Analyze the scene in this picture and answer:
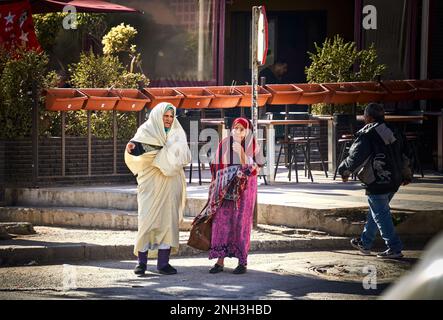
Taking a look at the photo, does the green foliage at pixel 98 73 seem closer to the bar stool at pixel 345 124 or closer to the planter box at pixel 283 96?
the planter box at pixel 283 96

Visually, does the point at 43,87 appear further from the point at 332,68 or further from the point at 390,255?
the point at 390,255

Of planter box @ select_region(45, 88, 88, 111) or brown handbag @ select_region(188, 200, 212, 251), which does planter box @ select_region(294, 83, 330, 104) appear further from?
brown handbag @ select_region(188, 200, 212, 251)

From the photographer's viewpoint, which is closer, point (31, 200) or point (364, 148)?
point (364, 148)

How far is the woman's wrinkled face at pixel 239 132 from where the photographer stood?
33.6ft

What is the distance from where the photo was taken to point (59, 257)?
440 inches

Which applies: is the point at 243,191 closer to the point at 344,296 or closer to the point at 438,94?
Answer: the point at 344,296

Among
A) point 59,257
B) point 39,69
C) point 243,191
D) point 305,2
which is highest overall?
point 305,2

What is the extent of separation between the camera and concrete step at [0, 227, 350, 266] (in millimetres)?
11047

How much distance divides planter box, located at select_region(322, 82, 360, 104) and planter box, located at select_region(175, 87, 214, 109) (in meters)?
1.88

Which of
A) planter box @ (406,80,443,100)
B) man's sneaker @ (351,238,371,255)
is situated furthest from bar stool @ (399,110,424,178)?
man's sneaker @ (351,238,371,255)

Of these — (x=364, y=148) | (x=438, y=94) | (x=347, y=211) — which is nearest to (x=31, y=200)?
(x=347, y=211)

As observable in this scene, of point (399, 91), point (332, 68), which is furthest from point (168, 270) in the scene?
point (332, 68)

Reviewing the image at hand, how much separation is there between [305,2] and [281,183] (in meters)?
9.42

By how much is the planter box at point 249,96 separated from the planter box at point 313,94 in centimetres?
57
